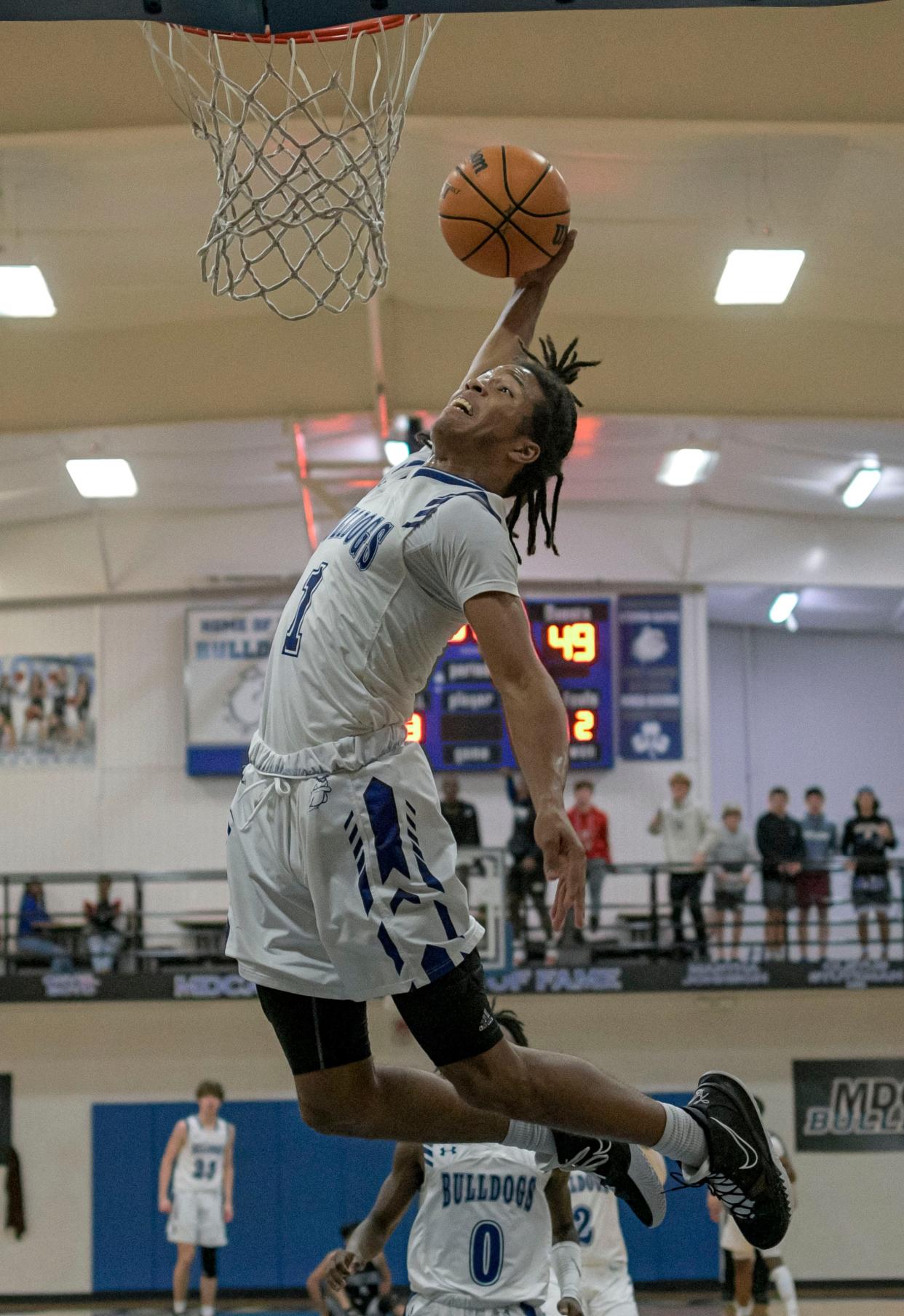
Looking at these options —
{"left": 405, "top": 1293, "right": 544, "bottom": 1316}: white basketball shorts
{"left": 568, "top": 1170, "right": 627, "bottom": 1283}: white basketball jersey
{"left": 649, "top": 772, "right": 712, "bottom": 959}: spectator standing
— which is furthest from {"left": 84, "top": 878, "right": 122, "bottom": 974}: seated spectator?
{"left": 405, "top": 1293, "right": 544, "bottom": 1316}: white basketball shorts

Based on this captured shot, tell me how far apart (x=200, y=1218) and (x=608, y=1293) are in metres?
6.38

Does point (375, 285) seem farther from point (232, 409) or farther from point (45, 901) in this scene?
point (45, 901)

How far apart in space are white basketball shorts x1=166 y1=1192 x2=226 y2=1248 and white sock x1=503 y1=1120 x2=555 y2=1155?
1023cm

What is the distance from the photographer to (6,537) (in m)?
18.9

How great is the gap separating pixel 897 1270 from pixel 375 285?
528 inches

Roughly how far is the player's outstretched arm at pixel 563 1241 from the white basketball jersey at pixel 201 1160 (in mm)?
7813

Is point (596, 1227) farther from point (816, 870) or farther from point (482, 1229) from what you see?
point (816, 870)

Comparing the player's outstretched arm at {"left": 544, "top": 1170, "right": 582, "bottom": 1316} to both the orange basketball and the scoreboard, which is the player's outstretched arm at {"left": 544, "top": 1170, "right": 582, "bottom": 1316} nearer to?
the orange basketball

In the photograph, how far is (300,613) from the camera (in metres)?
3.60

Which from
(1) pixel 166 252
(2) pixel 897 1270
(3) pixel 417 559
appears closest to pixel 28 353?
(1) pixel 166 252

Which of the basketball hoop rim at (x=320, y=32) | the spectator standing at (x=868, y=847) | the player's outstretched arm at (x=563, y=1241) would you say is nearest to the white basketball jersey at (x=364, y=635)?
the basketball hoop rim at (x=320, y=32)

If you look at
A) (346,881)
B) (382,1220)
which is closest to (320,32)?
(346,881)

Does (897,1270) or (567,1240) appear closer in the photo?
(567,1240)

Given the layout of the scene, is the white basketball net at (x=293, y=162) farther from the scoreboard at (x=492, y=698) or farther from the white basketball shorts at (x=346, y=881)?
the scoreboard at (x=492, y=698)
